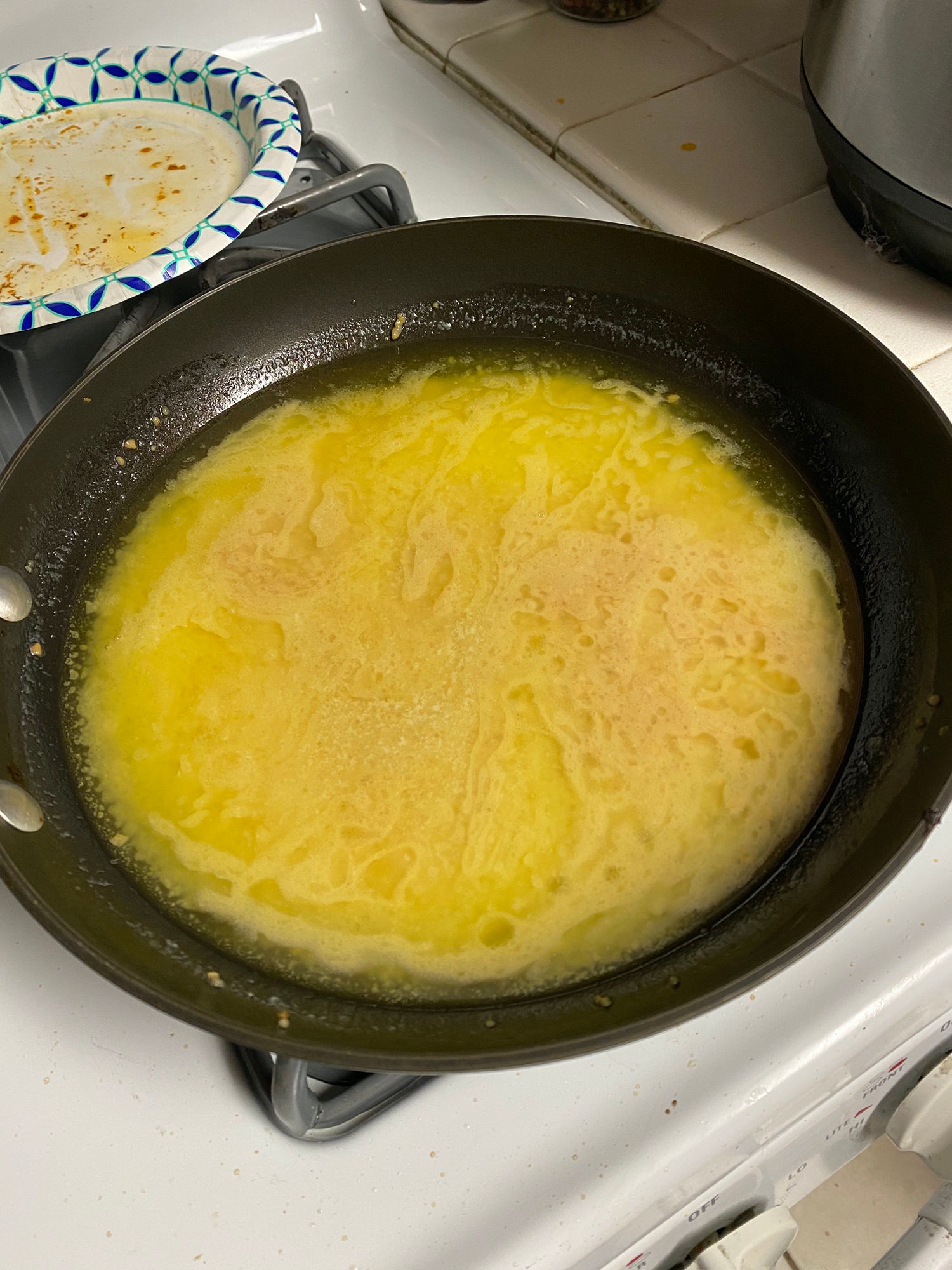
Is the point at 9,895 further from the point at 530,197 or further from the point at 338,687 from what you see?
the point at 530,197

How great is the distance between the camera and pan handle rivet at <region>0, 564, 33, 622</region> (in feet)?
1.91

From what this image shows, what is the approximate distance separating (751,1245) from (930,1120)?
0.43 feet

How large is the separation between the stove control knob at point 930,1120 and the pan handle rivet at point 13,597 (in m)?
0.59

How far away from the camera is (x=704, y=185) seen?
88 cm

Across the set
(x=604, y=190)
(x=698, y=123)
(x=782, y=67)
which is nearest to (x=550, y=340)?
(x=604, y=190)

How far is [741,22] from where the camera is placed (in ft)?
3.44

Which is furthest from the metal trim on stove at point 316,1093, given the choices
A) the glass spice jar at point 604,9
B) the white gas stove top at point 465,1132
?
the glass spice jar at point 604,9

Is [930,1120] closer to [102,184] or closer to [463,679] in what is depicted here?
[463,679]

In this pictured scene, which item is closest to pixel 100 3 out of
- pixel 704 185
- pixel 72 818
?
pixel 704 185

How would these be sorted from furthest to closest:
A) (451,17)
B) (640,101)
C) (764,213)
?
(451,17) → (640,101) → (764,213)

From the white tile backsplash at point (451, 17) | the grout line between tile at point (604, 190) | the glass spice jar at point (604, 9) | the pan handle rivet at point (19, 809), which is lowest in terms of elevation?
the pan handle rivet at point (19, 809)

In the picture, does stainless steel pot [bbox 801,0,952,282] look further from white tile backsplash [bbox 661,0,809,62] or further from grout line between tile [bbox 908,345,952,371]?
white tile backsplash [bbox 661,0,809,62]

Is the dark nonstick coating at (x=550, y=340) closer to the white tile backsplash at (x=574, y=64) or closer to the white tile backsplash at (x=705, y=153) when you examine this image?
the white tile backsplash at (x=705, y=153)

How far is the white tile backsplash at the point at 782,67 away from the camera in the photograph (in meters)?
0.97
